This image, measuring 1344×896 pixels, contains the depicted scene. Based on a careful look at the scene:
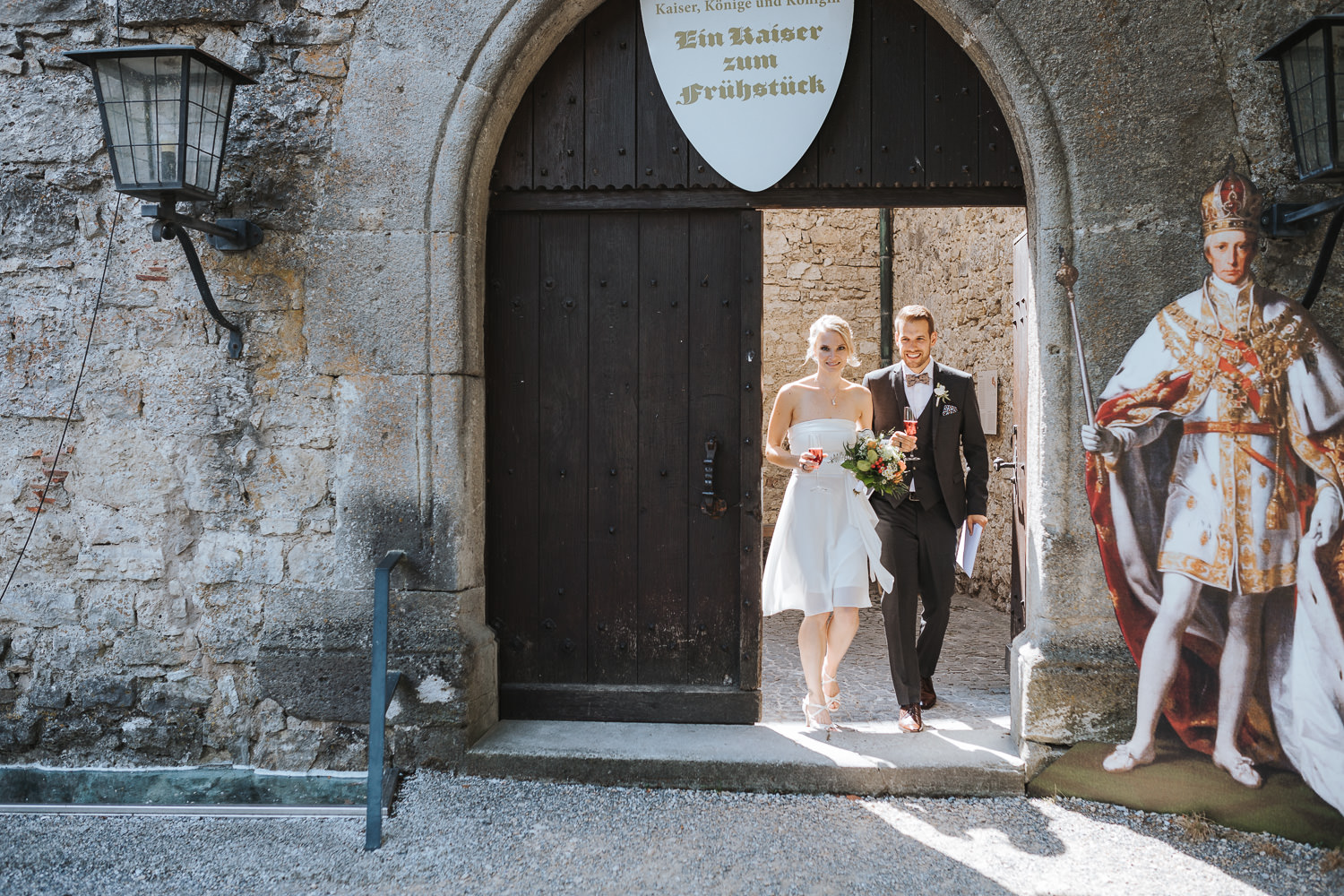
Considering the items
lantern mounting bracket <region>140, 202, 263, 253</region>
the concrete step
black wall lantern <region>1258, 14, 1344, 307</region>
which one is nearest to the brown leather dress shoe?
the concrete step

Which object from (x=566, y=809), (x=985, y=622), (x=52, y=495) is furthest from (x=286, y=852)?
(x=985, y=622)

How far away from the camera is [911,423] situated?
3.86 metres

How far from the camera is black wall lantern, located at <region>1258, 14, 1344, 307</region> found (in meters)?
2.73

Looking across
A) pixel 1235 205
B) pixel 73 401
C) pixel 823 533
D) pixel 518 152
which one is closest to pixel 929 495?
pixel 823 533

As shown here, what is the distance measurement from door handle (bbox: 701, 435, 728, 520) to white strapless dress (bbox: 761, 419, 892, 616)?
9.9 inches

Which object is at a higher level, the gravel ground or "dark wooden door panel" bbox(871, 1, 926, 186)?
"dark wooden door panel" bbox(871, 1, 926, 186)

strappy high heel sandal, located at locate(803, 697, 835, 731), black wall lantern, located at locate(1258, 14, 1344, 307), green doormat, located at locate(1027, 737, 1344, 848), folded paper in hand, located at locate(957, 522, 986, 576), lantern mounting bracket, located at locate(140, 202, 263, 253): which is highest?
black wall lantern, located at locate(1258, 14, 1344, 307)

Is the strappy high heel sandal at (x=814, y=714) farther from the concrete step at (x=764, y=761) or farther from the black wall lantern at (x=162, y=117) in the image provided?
the black wall lantern at (x=162, y=117)

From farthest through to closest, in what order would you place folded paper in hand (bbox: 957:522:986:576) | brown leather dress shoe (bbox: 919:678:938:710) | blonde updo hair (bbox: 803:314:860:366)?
brown leather dress shoe (bbox: 919:678:938:710), folded paper in hand (bbox: 957:522:986:576), blonde updo hair (bbox: 803:314:860:366)

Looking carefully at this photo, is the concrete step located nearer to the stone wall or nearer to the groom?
the stone wall

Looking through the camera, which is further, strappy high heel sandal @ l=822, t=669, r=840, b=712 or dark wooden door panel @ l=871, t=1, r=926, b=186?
strappy high heel sandal @ l=822, t=669, r=840, b=712

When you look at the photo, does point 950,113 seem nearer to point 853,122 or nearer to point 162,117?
point 853,122

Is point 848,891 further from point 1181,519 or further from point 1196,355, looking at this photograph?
point 1196,355

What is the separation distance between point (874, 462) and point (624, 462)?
3.37ft
